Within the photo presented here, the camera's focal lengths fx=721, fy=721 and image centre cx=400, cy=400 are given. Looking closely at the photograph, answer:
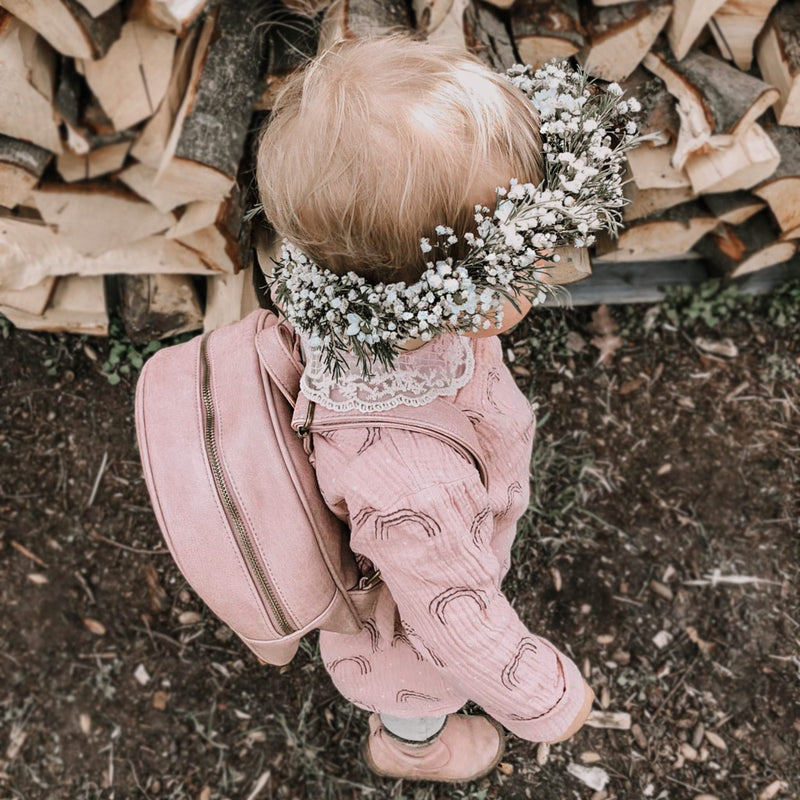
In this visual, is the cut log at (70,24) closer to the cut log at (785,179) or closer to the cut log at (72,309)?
the cut log at (72,309)

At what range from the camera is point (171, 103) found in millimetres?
1771

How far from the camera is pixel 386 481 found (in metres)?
1.08

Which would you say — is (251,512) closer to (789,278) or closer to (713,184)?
(713,184)

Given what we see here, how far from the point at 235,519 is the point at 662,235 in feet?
5.42

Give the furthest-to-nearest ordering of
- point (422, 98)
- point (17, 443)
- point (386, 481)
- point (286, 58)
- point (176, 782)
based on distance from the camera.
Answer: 1. point (17, 443)
2. point (176, 782)
3. point (286, 58)
4. point (386, 481)
5. point (422, 98)

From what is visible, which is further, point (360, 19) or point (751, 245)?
point (751, 245)

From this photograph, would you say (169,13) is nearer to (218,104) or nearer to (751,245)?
(218,104)

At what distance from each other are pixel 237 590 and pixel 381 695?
55 centimetres

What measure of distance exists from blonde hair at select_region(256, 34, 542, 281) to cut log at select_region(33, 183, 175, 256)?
1.05m

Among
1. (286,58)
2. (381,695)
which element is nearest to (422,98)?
(286,58)

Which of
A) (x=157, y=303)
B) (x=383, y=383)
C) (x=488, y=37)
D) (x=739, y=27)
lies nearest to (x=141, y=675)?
(x=157, y=303)

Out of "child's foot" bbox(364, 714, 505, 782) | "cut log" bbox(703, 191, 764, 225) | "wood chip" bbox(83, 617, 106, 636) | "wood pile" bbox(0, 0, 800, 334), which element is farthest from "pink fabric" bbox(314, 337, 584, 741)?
"wood chip" bbox(83, 617, 106, 636)

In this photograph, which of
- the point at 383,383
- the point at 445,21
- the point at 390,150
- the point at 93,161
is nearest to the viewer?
the point at 390,150

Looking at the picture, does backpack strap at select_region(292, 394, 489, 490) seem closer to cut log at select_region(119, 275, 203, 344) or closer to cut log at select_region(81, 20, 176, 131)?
cut log at select_region(81, 20, 176, 131)
